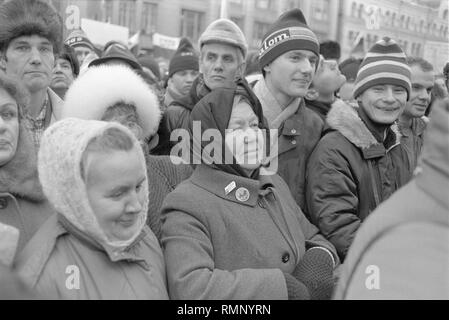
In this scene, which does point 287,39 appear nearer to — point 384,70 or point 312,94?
point 384,70

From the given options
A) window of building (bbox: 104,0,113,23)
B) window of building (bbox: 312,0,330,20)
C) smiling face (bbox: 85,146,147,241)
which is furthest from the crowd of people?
window of building (bbox: 312,0,330,20)

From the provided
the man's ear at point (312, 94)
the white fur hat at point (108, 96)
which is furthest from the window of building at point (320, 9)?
the white fur hat at point (108, 96)

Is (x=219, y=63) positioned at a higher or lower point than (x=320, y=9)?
higher

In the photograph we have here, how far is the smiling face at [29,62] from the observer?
117 inches

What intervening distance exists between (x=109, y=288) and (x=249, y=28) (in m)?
31.7

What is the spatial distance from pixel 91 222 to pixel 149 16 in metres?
30.9

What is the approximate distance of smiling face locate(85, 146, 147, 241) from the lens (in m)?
1.82

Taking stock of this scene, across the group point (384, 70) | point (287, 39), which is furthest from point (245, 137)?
point (287, 39)

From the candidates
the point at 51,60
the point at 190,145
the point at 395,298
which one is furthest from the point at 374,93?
the point at 395,298

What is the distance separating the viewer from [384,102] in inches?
125

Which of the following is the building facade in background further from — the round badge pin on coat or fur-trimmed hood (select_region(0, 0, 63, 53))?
the round badge pin on coat

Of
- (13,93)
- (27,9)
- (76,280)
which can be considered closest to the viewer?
(76,280)

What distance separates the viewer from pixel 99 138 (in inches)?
73.7

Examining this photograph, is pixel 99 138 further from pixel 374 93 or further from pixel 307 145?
pixel 374 93
